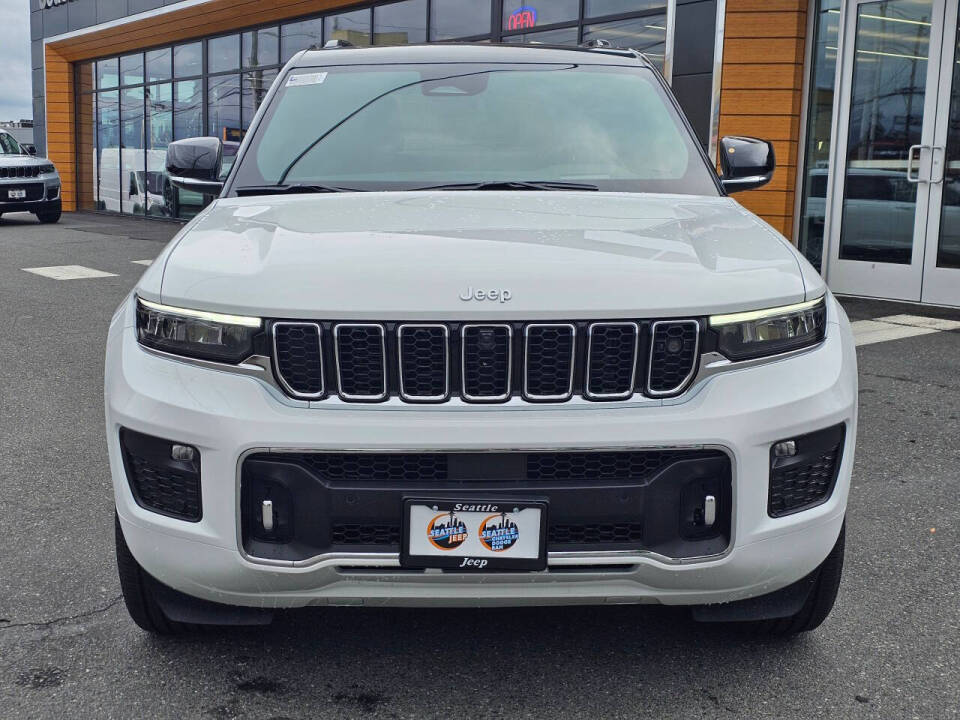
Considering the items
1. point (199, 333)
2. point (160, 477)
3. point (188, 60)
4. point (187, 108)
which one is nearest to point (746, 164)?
point (199, 333)

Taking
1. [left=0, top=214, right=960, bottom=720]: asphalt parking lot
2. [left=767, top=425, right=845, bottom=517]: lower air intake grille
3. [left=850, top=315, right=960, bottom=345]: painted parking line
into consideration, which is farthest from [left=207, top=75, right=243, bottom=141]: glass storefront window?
[left=767, top=425, right=845, bottom=517]: lower air intake grille

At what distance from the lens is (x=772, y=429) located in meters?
2.24

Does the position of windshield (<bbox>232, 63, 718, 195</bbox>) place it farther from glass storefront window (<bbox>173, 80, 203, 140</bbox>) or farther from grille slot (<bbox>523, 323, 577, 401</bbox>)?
glass storefront window (<bbox>173, 80, 203, 140</bbox>)

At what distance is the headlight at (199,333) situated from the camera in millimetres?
2277

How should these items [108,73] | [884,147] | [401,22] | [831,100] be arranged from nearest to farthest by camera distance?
[884,147], [831,100], [401,22], [108,73]

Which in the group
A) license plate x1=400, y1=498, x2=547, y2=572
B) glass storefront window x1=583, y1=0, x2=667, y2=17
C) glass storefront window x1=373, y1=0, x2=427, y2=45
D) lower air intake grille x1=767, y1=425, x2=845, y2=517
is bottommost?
license plate x1=400, y1=498, x2=547, y2=572

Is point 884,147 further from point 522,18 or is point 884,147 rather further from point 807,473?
point 807,473

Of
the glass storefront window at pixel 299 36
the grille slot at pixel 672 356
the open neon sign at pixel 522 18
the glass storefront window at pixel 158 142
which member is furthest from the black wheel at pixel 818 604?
the glass storefront window at pixel 158 142

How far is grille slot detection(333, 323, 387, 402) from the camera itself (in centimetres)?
224

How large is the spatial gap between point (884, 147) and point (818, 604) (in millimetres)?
8149

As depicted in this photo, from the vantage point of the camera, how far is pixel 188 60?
2178cm

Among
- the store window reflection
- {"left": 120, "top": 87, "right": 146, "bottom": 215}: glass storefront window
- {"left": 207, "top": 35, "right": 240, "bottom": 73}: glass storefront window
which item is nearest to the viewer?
the store window reflection

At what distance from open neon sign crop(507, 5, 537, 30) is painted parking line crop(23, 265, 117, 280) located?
6.02 m

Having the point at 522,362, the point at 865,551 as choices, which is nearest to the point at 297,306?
the point at 522,362
